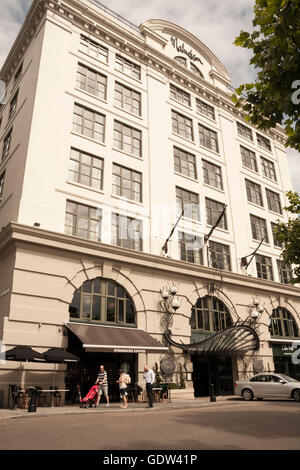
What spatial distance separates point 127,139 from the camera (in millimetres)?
24000

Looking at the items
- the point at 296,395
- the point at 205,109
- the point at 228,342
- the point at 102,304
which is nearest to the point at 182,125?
the point at 205,109

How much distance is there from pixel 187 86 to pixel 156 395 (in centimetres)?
2301

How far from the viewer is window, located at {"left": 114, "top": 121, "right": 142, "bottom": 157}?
2351 cm

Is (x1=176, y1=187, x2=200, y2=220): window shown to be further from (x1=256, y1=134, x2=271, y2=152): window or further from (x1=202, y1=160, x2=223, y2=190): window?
(x1=256, y1=134, x2=271, y2=152): window

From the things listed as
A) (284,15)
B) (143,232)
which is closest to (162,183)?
(143,232)

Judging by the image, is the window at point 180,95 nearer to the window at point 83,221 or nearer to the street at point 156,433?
the window at point 83,221

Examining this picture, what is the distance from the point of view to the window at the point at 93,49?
958 inches

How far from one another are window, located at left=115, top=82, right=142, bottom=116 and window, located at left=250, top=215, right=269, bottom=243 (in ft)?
39.7

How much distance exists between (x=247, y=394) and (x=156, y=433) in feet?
42.7

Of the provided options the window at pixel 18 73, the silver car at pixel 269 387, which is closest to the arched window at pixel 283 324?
the silver car at pixel 269 387

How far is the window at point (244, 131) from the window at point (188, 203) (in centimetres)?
1102

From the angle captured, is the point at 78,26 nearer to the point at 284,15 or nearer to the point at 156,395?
the point at 284,15

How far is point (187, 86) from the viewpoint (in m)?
30.1

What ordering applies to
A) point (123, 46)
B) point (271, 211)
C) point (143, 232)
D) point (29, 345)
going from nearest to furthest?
point (29, 345) → point (143, 232) → point (123, 46) → point (271, 211)
